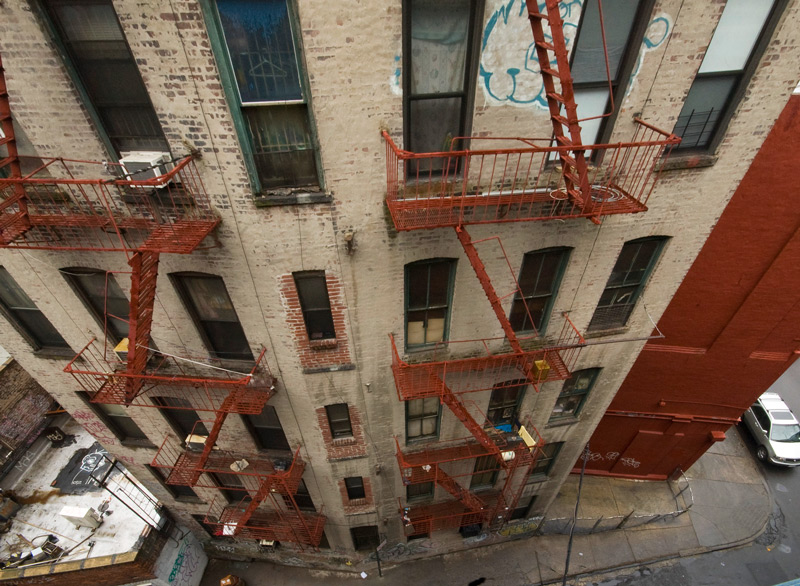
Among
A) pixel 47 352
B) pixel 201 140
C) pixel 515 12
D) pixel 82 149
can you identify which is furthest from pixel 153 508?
pixel 515 12

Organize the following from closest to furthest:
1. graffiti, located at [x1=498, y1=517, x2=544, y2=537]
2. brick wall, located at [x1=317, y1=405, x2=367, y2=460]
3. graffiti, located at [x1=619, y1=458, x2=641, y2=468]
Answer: brick wall, located at [x1=317, y1=405, x2=367, y2=460], graffiti, located at [x1=498, y1=517, x2=544, y2=537], graffiti, located at [x1=619, y1=458, x2=641, y2=468]

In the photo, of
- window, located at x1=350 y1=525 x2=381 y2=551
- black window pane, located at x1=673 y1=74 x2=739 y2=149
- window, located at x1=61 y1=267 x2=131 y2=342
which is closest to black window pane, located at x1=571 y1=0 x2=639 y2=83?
black window pane, located at x1=673 y1=74 x2=739 y2=149

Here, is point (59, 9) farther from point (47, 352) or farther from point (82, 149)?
point (47, 352)

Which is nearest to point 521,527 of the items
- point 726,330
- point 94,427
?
point 726,330

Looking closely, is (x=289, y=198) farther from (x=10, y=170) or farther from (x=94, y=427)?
(x=94, y=427)

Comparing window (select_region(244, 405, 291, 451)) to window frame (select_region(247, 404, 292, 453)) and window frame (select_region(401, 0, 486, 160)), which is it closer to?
window frame (select_region(247, 404, 292, 453))

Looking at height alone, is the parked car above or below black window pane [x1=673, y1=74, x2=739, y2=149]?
above

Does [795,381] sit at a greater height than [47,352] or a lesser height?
→ greater
